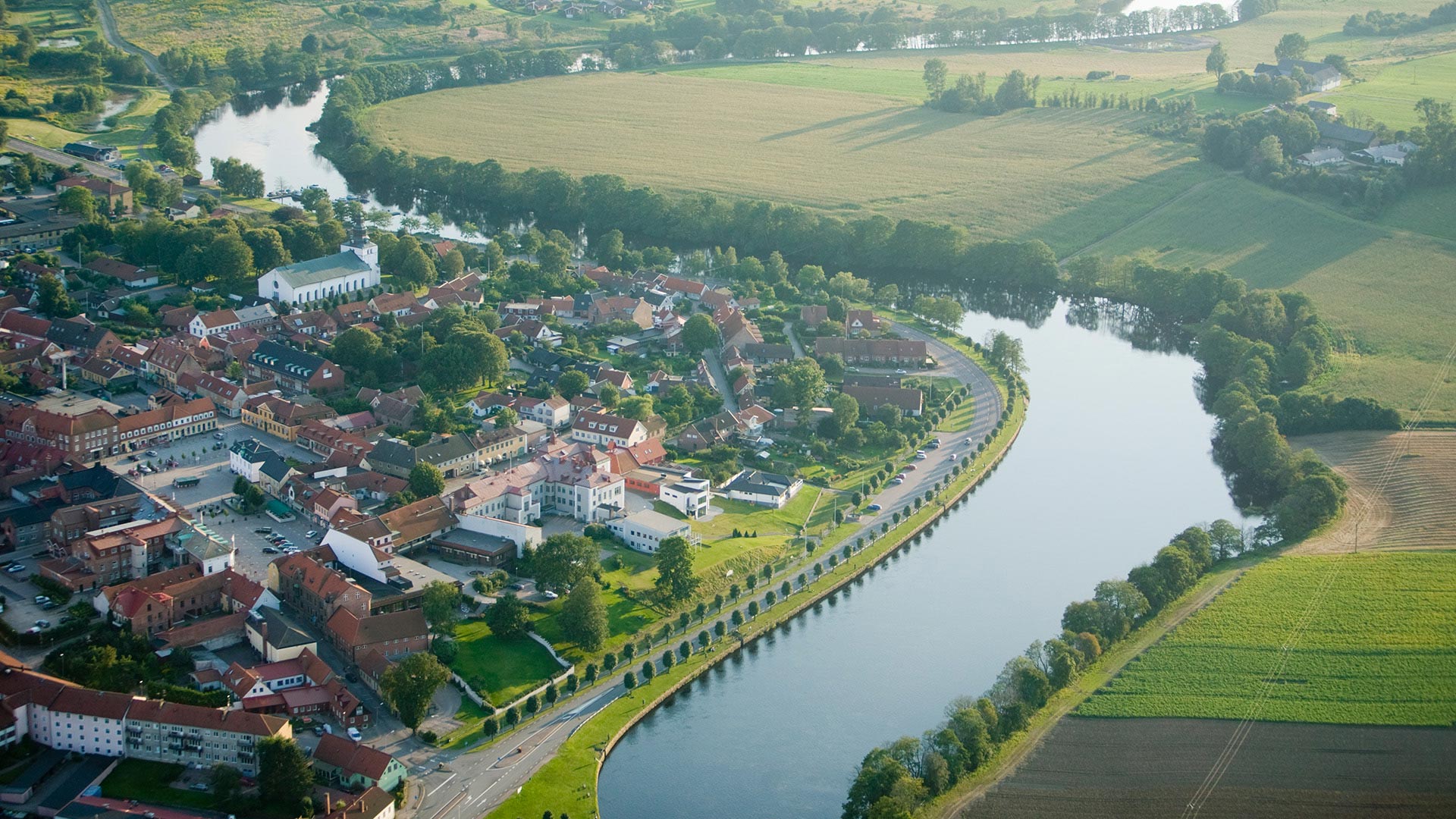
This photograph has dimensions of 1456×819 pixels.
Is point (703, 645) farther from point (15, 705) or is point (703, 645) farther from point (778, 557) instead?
point (15, 705)

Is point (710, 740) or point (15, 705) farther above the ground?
A: point (15, 705)

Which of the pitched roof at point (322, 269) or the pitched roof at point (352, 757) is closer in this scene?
the pitched roof at point (352, 757)

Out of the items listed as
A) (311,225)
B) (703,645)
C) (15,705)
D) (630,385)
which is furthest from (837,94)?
(15,705)

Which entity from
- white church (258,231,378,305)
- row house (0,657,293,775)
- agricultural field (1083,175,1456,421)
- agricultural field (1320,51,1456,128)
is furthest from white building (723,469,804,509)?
agricultural field (1320,51,1456,128)

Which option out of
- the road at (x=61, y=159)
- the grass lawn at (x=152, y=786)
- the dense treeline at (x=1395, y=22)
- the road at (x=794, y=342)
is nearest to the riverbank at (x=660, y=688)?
the grass lawn at (x=152, y=786)

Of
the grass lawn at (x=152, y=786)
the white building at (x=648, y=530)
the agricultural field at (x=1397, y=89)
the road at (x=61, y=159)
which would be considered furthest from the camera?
the agricultural field at (x=1397, y=89)

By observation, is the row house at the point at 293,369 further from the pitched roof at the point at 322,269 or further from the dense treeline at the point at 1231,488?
the dense treeline at the point at 1231,488

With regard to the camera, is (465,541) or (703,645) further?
(465,541)
